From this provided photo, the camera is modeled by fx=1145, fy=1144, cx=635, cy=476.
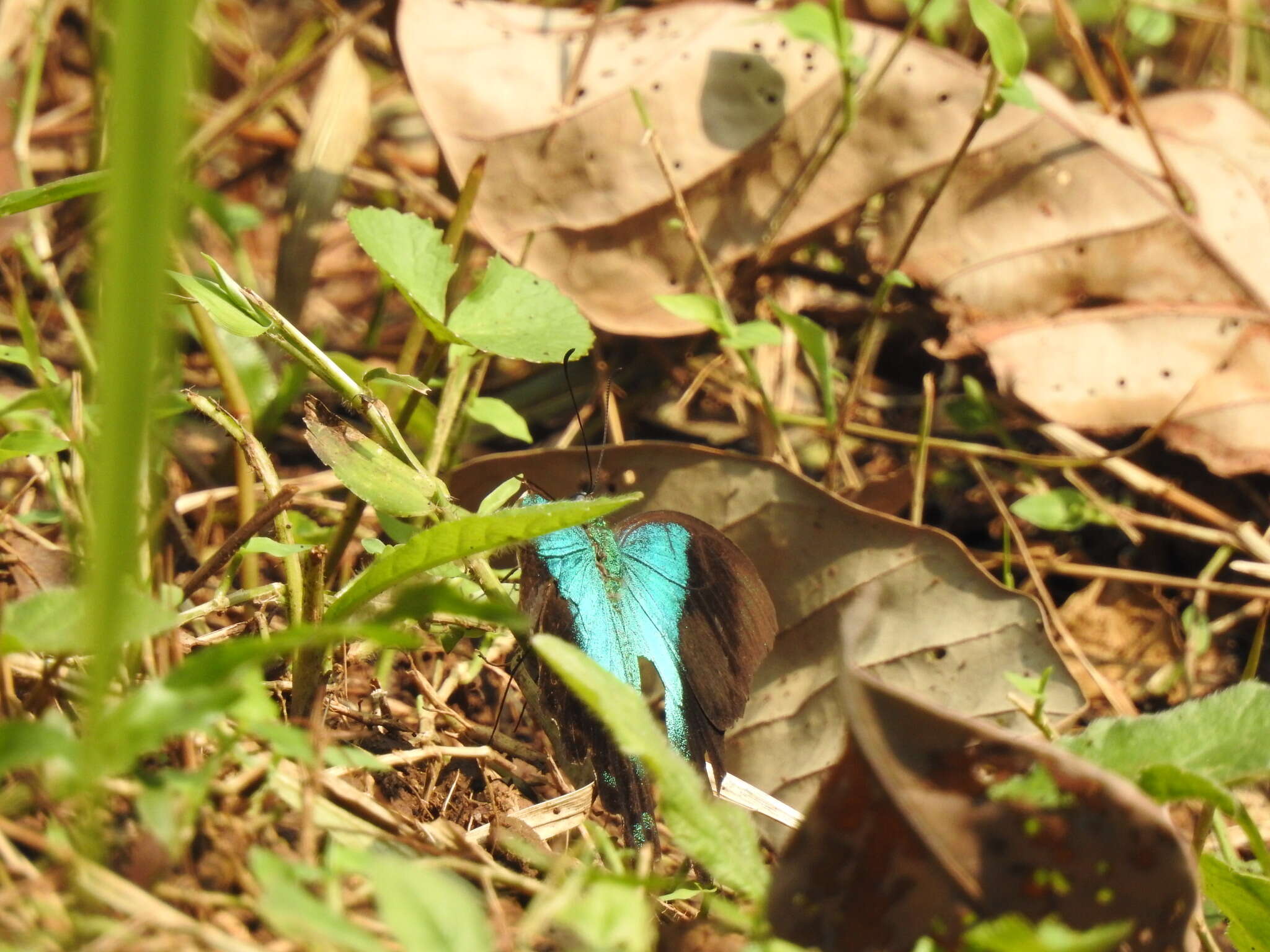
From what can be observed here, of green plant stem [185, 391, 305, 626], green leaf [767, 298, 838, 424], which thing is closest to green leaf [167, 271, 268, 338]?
green plant stem [185, 391, 305, 626]

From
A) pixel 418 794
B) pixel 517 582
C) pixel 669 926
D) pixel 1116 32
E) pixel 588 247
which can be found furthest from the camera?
pixel 1116 32

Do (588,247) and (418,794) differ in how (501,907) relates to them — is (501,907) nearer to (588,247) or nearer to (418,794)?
(418,794)

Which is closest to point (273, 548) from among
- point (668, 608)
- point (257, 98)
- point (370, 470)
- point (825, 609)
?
point (370, 470)

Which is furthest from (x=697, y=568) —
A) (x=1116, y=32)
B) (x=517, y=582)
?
(x=1116, y=32)

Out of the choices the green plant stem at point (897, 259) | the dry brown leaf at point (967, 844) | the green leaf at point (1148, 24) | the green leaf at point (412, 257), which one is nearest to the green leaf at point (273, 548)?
the green leaf at point (412, 257)

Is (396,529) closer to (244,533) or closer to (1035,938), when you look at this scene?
(244,533)

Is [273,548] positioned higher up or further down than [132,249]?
further down
